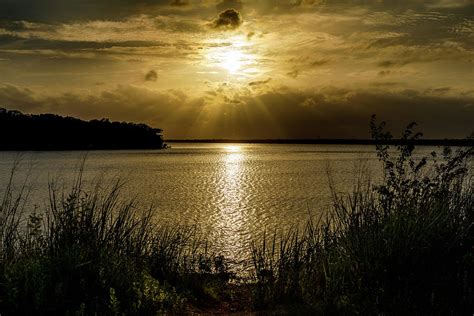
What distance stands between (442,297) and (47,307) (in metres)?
5.82

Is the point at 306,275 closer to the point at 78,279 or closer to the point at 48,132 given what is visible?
the point at 78,279

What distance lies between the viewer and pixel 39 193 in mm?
44188

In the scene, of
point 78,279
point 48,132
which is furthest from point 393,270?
point 48,132

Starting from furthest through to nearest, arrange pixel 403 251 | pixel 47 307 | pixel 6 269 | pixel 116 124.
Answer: pixel 116 124
pixel 403 251
pixel 6 269
pixel 47 307

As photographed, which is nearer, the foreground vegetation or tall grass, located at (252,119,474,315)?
the foreground vegetation

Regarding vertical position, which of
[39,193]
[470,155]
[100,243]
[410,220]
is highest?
[470,155]

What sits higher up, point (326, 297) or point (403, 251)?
point (403, 251)

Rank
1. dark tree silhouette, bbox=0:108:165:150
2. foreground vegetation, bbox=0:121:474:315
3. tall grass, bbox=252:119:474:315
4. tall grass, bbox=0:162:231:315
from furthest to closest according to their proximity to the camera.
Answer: dark tree silhouette, bbox=0:108:165:150, tall grass, bbox=252:119:474:315, foreground vegetation, bbox=0:121:474:315, tall grass, bbox=0:162:231:315

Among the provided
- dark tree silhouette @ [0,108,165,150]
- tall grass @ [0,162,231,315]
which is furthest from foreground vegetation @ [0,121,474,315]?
dark tree silhouette @ [0,108,165,150]

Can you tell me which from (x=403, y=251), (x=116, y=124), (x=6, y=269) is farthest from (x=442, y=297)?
(x=116, y=124)

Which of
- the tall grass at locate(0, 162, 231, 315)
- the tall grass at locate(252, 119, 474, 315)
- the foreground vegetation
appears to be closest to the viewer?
the tall grass at locate(0, 162, 231, 315)

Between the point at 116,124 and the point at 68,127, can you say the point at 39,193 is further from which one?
the point at 116,124

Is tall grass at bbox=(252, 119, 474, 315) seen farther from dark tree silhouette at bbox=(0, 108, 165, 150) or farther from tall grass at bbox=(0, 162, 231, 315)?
dark tree silhouette at bbox=(0, 108, 165, 150)

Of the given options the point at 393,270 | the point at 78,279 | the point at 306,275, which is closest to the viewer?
the point at 78,279
